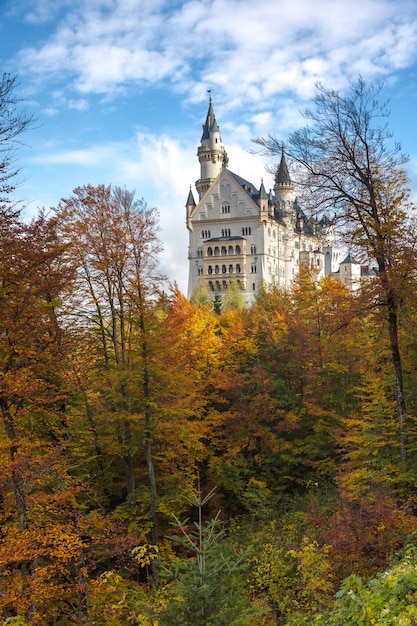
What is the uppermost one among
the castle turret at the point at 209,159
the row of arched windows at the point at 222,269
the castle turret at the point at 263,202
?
the castle turret at the point at 209,159

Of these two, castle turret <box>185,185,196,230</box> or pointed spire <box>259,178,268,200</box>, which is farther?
castle turret <box>185,185,196,230</box>

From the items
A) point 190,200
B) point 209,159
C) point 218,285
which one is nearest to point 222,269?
point 218,285

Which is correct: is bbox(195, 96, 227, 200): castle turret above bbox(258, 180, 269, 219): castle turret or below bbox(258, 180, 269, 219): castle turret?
above

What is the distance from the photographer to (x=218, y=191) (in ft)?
317

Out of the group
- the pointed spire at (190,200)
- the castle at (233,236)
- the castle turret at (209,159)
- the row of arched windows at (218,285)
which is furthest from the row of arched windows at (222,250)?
the castle turret at (209,159)

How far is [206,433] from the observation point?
Answer: 26.9 meters

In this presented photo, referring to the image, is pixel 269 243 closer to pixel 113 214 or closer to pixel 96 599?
pixel 113 214

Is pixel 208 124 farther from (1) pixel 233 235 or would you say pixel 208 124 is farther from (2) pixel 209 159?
(1) pixel 233 235

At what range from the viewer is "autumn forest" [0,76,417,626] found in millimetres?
12703

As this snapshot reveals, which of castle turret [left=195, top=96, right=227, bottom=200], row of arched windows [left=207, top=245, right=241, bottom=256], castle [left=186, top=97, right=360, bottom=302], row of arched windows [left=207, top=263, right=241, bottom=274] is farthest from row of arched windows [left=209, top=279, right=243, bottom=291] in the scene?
castle turret [left=195, top=96, right=227, bottom=200]

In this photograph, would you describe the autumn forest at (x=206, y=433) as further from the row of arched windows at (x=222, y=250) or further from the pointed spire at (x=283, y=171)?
the row of arched windows at (x=222, y=250)

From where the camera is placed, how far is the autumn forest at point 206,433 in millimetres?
12703

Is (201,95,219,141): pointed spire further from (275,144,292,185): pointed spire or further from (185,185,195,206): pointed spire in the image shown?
(275,144,292,185): pointed spire

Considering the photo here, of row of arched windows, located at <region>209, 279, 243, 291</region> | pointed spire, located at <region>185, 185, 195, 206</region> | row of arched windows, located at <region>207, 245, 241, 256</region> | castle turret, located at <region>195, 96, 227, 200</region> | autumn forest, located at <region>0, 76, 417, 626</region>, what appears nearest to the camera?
autumn forest, located at <region>0, 76, 417, 626</region>
